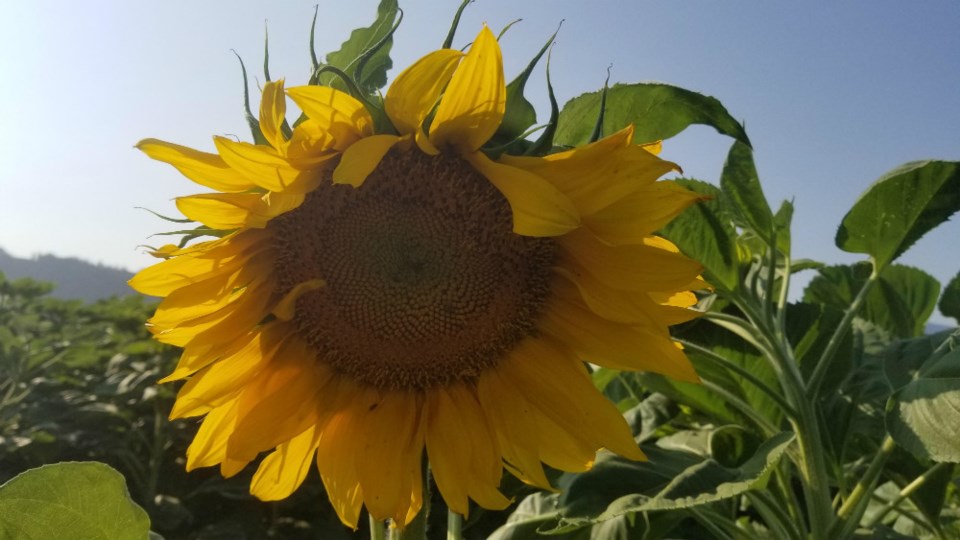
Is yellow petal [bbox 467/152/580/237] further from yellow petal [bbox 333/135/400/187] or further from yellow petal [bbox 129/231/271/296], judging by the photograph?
yellow petal [bbox 129/231/271/296]

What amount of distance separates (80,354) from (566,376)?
3.81m

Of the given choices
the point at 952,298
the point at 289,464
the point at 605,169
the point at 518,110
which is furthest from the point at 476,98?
the point at 952,298

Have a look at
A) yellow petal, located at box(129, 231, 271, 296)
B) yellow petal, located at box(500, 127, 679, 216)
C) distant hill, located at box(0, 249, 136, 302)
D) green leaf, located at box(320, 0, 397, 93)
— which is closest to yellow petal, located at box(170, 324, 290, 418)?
yellow petal, located at box(129, 231, 271, 296)

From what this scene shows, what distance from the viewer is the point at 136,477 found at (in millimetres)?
3482

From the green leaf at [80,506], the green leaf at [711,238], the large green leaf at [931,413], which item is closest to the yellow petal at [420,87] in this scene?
the green leaf at [80,506]

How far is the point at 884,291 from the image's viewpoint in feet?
7.19

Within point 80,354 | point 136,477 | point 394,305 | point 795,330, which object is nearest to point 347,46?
point 394,305

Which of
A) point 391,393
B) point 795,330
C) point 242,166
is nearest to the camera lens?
point 242,166

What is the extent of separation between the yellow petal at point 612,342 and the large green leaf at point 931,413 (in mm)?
377

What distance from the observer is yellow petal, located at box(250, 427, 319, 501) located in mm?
1036

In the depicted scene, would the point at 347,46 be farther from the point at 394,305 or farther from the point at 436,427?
the point at 436,427

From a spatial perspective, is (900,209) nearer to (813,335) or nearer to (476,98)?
(813,335)

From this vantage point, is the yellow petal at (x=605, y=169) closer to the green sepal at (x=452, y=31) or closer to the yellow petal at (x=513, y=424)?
the green sepal at (x=452, y=31)

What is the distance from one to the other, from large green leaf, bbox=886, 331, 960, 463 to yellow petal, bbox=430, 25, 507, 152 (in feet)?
2.35
